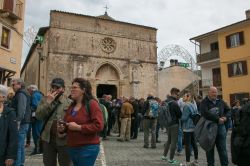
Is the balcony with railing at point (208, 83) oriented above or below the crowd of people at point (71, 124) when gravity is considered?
above

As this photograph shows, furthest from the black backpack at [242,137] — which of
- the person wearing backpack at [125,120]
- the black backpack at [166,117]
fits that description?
the person wearing backpack at [125,120]

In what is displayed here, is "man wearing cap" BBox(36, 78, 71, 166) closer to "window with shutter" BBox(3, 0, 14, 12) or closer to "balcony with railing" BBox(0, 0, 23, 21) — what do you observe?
"balcony with railing" BBox(0, 0, 23, 21)

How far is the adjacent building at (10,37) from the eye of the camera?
56.8 feet

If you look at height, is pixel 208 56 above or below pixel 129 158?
above

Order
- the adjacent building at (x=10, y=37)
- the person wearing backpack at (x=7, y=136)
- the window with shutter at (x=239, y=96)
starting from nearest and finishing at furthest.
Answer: the person wearing backpack at (x=7, y=136), the adjacent building at (x=10, y=37), the window with shutter at (x=239, y=96)

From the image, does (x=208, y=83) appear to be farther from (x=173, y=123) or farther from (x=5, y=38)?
(x=173, y=123)

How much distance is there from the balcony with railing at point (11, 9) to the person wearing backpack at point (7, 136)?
49.9 ft

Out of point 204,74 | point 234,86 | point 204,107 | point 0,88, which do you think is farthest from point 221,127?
point 204,74

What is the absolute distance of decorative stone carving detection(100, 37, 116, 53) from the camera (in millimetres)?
27723

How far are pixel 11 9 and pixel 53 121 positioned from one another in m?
15.4

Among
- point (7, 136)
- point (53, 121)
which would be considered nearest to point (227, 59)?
point (53, 121)

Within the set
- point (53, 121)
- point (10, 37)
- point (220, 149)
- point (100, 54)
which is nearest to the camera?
point (53, 121)

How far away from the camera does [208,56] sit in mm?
29766

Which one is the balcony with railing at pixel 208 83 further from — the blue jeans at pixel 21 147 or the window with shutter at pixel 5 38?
the blue jeans at pixel 21 147
